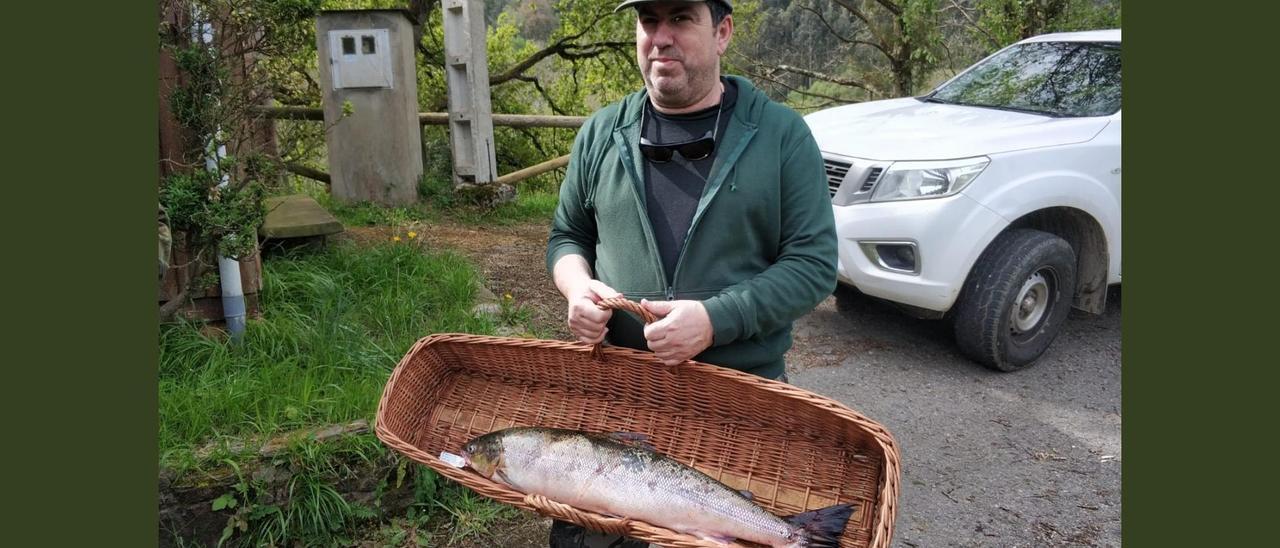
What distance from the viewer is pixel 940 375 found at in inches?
221

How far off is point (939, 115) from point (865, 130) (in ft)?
1.92

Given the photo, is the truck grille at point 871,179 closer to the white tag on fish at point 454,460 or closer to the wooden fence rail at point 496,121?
the white tag on fish at point 454,460

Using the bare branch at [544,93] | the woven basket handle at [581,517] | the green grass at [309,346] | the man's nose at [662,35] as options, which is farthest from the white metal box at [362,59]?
the woven basket handle at [581,517]

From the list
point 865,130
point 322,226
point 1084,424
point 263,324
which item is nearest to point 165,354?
point 263,324

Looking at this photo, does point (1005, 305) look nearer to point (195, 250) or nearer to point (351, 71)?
point (195, 250)

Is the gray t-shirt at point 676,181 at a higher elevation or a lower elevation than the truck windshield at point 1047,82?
lower

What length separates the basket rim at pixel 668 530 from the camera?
82.0 inches

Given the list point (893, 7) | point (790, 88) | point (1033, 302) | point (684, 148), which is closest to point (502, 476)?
point (684, 148)

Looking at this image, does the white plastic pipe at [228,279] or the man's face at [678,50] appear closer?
the man's face at [678,50]

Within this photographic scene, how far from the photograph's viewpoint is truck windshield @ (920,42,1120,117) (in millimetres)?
5711

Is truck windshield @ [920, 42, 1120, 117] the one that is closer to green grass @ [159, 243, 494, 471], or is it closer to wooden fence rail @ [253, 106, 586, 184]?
green grass @ [159, 243, 494, 471]

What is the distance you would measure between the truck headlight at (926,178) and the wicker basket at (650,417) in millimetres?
2869

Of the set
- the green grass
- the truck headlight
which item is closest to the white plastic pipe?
the green grass

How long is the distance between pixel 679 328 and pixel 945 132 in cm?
373
